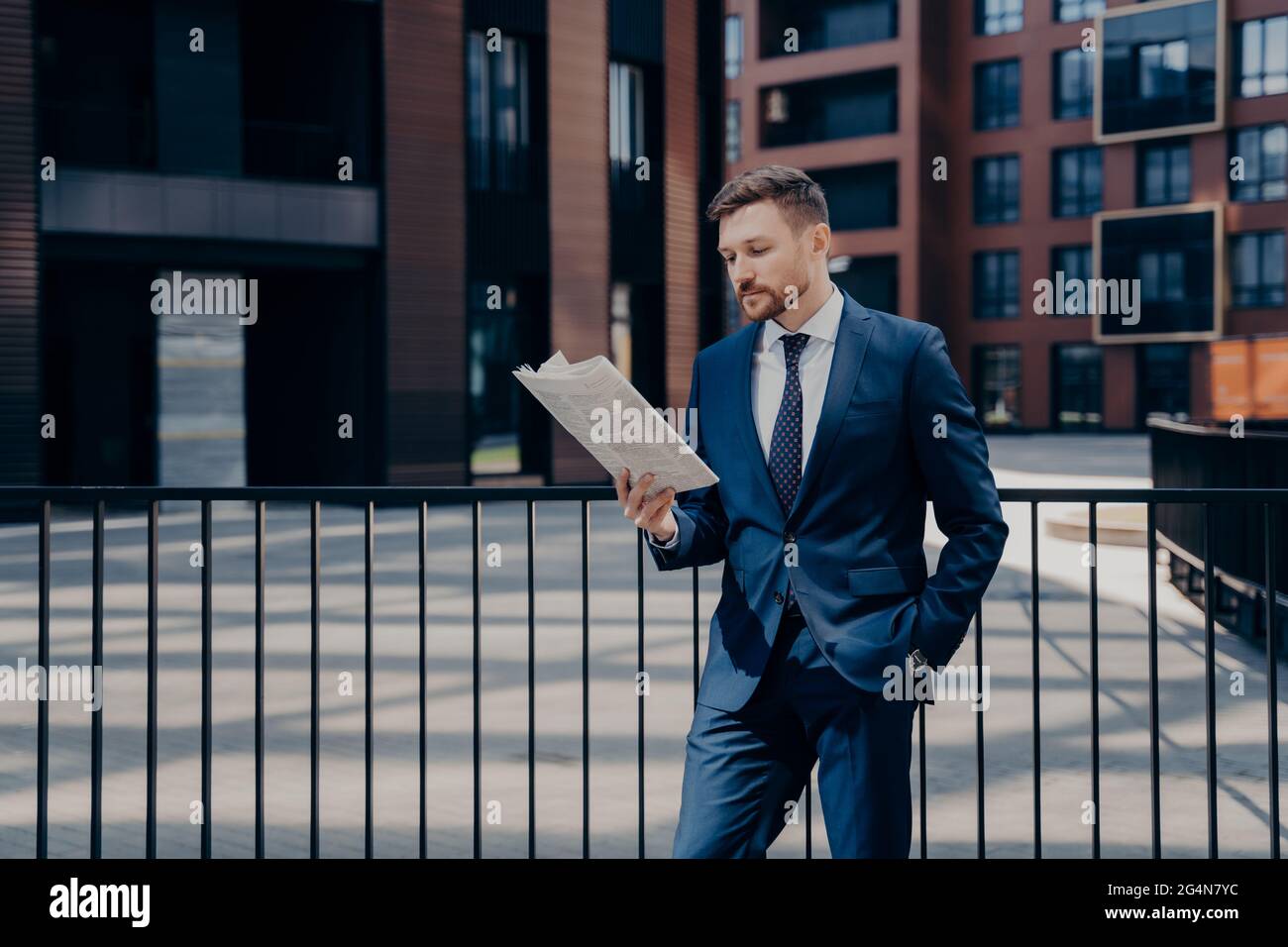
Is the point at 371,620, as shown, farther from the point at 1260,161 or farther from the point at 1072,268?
the point at 1072,268

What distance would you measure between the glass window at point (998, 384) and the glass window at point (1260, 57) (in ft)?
42.1

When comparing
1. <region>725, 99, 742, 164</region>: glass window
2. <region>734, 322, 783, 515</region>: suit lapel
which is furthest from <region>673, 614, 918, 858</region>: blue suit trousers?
<region>725, 99, 742, 164</region>: glass window

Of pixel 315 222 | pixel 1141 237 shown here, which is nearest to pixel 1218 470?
pixel 315 222

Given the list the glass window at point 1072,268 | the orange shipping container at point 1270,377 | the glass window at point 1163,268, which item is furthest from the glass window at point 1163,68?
the orange shipping container at point 1270,377

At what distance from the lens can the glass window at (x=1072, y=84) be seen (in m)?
56.6

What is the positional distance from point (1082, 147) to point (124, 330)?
42.5m

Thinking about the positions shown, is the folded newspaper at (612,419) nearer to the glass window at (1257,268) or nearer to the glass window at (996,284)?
the glass window at (1257,268)

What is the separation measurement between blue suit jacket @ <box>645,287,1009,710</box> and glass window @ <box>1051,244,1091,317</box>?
56998 millimetres

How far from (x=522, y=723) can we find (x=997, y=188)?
54.5 m

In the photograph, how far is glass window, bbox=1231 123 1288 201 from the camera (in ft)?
170

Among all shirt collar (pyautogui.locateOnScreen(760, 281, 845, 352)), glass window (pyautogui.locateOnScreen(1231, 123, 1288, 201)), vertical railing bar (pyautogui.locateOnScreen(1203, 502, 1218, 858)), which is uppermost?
glass window (pyautogui.locateOnScreen(1231, 123, 1288, 201))

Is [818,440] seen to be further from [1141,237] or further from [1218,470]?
[1141,237]

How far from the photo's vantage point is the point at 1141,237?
54.8 meters

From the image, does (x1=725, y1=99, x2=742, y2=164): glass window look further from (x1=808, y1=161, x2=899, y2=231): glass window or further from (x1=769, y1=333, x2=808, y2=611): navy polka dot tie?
(x1=769, y1=333, x2=808, y2=611): navy polka dot tie
